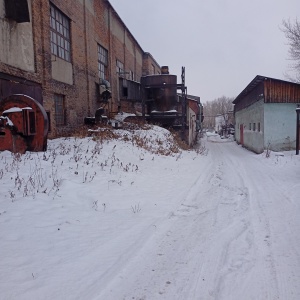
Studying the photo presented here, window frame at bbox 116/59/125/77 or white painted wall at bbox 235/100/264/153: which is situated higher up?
window frame at bbox 116/59/125/77

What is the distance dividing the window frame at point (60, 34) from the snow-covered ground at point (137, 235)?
24.3ft

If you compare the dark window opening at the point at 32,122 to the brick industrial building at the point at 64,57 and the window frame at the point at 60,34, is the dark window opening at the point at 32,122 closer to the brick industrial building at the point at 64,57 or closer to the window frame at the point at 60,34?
the brick industrial building at the point at 64,57

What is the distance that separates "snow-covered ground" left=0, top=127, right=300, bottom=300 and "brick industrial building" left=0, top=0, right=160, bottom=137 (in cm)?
435

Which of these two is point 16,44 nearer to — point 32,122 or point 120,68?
point 32,122

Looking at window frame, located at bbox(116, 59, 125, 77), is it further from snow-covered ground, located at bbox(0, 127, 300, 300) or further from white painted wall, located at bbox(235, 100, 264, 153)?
snow-covered ground, located at bbox(0, 127, 300, 300)

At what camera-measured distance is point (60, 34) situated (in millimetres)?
13391

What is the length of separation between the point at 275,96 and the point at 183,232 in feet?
46.5

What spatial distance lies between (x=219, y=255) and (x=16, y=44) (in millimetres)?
9916

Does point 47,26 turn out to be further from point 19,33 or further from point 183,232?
point 183,232

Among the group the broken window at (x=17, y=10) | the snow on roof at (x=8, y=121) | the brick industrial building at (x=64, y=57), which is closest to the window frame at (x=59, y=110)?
the brick industrial building at (x=64, y=57)

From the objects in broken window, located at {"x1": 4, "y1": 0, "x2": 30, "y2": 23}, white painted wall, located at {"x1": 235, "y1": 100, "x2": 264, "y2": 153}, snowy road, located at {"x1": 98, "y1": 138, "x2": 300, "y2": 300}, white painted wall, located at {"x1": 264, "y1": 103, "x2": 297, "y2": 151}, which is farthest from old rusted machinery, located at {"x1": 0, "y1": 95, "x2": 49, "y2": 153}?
white painted wall, located at {"x1": 235, "y1": 100, "x2": 264, "y2": 153}

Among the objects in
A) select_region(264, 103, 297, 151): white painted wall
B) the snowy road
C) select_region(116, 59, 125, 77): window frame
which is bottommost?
the snowy road

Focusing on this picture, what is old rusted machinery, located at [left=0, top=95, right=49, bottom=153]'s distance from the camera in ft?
25.1

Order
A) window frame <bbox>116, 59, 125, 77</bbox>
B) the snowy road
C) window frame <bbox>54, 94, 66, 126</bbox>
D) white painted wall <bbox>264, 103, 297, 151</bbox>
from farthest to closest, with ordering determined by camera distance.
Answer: window frame <bbox>116, 59, 125, 77</bbox> < white painted wall <bbox>264, 103, 297, 151</bbox> < window frame <bbox>54, 94, 66, 126</bbox> < the snowy road
